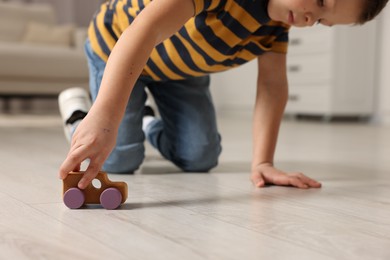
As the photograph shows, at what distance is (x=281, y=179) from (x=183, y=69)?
0.33 meters

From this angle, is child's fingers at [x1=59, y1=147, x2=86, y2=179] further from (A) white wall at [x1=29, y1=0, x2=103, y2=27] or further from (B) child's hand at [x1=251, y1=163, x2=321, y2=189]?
(A) white wall at [x1=29, y1=0, x2=103, y2=27]

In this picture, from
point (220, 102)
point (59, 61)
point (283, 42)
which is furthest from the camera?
point (220, 102)

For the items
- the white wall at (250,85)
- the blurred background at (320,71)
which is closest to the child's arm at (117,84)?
the blurred background at (320,71)

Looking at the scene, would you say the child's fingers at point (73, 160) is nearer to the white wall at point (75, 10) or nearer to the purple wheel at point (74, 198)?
the purple wheel at point (74, 198)

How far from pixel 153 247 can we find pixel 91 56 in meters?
0.82

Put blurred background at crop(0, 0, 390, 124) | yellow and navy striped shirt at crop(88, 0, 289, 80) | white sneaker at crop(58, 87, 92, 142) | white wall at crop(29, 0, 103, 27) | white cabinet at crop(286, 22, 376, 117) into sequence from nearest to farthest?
yellow and navy striped shirt at crop(88, 0, 289, 80), white sneaker at crop(58, 87, 92, 142), blurred background at crop(0, 0, 390, 124), white cabinet at crop(286, 22, 376, 117), white wall at crop(29, 0, 103, 27)

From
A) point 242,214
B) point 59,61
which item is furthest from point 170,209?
point 59,61

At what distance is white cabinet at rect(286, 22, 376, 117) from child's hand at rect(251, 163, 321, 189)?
2.40 metres

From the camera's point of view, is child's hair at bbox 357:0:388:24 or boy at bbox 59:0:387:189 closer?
boy at bbox 59:0:387:189

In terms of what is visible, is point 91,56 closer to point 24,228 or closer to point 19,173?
point 19,173

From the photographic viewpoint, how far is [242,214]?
2.73 ft

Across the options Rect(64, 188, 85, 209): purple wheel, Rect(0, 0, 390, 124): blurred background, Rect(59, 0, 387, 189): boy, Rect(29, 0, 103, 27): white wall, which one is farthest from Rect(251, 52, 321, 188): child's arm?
Rect(29, 0, 103, 27): white wall

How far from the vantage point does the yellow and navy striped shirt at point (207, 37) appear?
1.05 m

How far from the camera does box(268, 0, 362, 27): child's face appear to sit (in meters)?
0.93
